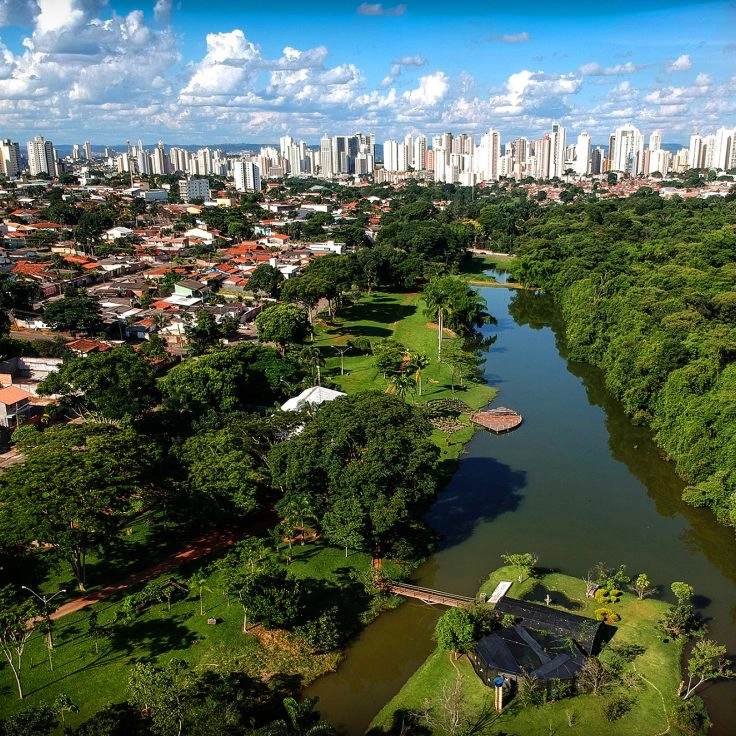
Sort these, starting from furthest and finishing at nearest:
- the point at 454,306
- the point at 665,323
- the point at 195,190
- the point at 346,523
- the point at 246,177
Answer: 1. the point at 246,177
2. the point at 195,190
3. the point at 454,306
4. the point at 665,323
5. the point at 346,523

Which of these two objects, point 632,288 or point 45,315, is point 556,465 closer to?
point 632,288

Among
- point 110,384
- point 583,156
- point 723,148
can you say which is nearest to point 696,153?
point 723,148

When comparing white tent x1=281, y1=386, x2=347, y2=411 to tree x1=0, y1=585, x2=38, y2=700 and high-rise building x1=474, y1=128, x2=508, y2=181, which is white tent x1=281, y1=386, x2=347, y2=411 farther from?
high-rise building x1=474, y1=128, x2=508, y2=181

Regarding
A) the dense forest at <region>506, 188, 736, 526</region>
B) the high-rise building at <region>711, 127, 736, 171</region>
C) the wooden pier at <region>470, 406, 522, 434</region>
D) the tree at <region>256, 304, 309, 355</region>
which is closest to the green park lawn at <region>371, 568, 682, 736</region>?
the dense forest at <region>506, 188, 736, 526</region>

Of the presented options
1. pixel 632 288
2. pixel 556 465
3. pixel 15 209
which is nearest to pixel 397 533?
pixel 556 465

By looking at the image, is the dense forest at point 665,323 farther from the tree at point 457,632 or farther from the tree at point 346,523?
the tree at point 346,523

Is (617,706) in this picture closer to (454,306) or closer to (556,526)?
(556,526)

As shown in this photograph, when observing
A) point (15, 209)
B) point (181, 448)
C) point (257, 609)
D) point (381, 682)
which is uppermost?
point (15, 209)
